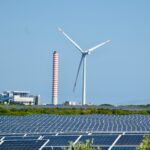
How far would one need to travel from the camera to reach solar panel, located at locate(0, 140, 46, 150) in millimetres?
27766

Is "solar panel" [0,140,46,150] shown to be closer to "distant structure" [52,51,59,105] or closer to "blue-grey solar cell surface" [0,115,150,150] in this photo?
"blue-grey solar cell surface" [0,115,150,150]

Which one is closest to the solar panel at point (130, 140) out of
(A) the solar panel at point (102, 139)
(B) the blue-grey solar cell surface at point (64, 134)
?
(B) the blue-grey solar cell surface at point (64, 134)

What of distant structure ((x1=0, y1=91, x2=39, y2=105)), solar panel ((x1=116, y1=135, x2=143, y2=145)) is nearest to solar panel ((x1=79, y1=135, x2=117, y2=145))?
solar panel ((x1=116, y1=135, x2=143, y2=145))

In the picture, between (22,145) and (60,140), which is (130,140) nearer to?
(60,140)

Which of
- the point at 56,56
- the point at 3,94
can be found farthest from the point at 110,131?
the point at 3,94

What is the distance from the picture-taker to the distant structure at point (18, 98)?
172m

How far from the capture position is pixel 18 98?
176 metres

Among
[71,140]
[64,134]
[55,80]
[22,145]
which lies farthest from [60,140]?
[55,80]

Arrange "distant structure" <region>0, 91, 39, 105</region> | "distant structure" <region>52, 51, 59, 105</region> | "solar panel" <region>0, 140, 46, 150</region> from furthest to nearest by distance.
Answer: "distant structure" <region>0, 91, 39, 105</region> → "distant structure" <region>52, 51, 59, 105</region> → "solar panel" <region>0, 140, 46, 150</region>

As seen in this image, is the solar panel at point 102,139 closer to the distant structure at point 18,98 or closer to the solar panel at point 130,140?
the solar panel at point 130,140

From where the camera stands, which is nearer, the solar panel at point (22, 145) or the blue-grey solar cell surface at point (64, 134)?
the solar panel at point (22, 145)

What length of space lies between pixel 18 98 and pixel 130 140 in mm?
148639

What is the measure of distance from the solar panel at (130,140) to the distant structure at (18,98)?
455 feet

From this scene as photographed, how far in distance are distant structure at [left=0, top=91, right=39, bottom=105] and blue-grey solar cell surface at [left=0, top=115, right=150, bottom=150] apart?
421ft
